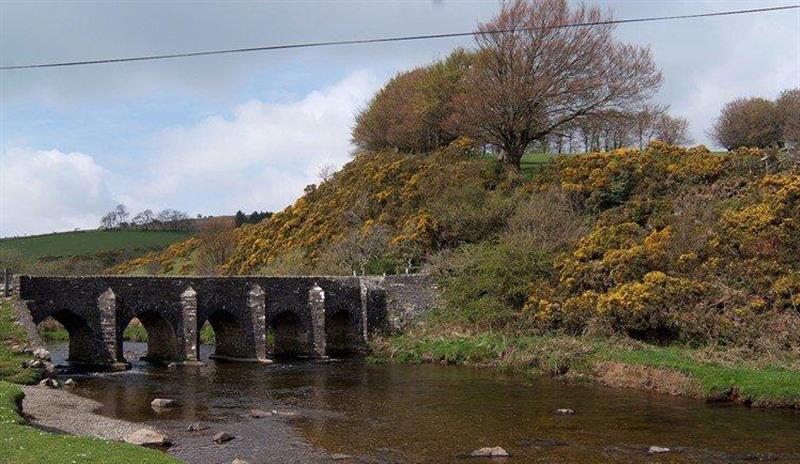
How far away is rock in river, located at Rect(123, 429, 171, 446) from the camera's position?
63.6 ft

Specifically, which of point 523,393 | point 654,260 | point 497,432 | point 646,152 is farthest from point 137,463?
point 646,152

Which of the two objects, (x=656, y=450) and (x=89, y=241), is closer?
(x=656, y=450)

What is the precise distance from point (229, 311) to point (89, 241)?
57295 millimetres

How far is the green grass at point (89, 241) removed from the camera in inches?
3314

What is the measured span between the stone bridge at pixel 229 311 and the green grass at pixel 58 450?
60.8 ft

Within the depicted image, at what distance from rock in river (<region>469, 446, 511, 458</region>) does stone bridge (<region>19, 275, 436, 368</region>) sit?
21.4 m

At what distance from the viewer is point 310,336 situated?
4122cm

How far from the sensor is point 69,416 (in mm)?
21688

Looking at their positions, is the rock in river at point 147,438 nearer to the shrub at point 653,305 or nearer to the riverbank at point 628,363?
the riverbank at point 628,363

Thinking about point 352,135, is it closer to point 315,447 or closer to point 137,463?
point 315,447

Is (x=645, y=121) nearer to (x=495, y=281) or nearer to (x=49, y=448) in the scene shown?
→ (x=495, y=281)

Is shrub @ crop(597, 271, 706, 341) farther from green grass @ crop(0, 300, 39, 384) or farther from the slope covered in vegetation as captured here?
green grass @ crop(0, 300, 39, 384)

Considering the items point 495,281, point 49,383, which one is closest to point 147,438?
point 49,383

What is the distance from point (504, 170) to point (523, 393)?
30189 mm
